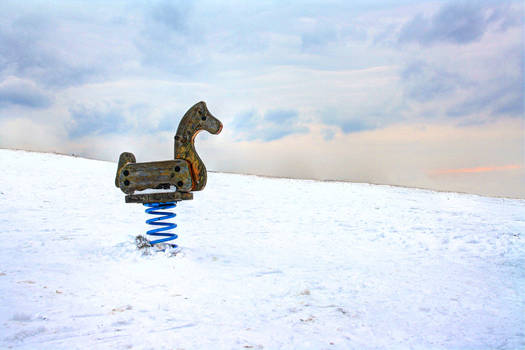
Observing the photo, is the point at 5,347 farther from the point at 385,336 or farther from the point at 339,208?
the point at 339,208

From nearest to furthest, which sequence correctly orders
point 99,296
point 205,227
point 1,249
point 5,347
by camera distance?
point 5,347 < point 99,296 < point 1,249 < point 205,227

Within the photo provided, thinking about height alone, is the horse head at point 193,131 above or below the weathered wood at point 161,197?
above

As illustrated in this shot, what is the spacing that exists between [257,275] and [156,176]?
7.58 ft

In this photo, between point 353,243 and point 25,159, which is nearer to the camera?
point 353,243

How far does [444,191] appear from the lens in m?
17.0

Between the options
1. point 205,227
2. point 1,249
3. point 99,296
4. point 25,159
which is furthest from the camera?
point 25,159

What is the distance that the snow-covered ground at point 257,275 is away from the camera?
171 inches

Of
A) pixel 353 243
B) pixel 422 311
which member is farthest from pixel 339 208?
pixel 422 311

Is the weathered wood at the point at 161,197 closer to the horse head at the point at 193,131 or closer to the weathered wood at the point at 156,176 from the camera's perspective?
the weathered wood at the point at 156,176

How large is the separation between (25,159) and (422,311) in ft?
49.2

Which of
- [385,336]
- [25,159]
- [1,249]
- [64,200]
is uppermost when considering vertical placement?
[25,159]

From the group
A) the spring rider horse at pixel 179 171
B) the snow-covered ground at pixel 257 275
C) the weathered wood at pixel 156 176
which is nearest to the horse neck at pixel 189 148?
the spring rider horse at pixel 179 171

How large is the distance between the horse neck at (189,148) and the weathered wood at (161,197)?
21cm

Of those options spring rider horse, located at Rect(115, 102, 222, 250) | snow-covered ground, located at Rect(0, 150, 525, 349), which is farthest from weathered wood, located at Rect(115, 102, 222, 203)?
snow-covered ground, located at Rect(0, 150, 525, 349)
